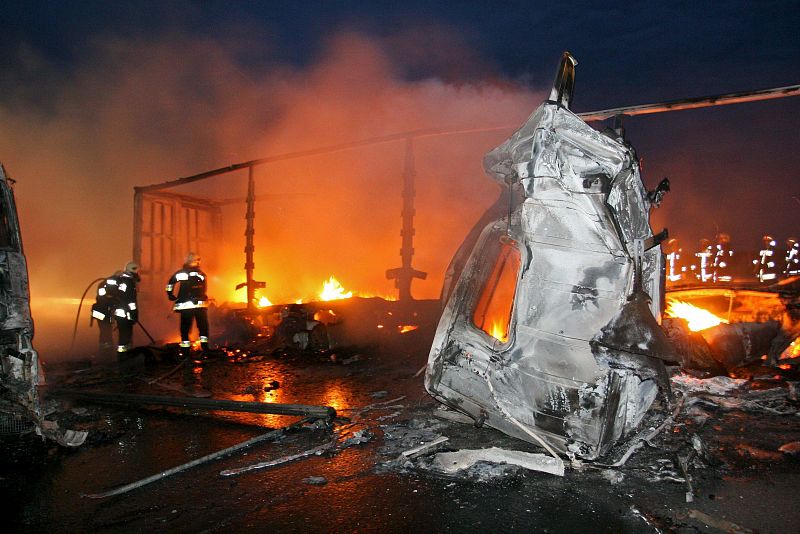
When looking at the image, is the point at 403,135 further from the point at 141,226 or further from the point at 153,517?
the point at 141,226

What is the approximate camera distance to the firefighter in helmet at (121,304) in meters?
7.43

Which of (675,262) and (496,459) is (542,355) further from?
(675,262)

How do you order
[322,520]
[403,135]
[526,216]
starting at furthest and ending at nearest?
1. [403,135]
2. [526,216]
3. [322,520]

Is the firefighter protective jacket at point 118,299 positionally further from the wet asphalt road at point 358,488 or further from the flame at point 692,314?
the flame at point 692,314

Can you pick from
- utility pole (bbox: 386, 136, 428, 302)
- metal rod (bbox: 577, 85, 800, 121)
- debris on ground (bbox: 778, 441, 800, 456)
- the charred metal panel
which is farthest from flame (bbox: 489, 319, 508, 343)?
utility pole (bbox: 386, 136, 428, 302)

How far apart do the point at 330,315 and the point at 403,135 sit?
3.55 m

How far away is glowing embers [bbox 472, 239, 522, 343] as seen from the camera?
360cm

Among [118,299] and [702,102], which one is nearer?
[702,102]

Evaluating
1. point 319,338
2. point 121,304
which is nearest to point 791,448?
point 319,338

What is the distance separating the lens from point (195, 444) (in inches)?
152

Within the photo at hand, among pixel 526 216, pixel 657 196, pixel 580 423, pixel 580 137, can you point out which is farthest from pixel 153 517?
pixel 657 196

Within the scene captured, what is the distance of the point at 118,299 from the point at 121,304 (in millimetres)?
198

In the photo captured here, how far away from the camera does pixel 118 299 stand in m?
7.63

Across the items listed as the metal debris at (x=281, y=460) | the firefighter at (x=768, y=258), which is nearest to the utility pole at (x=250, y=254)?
the metal debris at (x=281, y=460)
